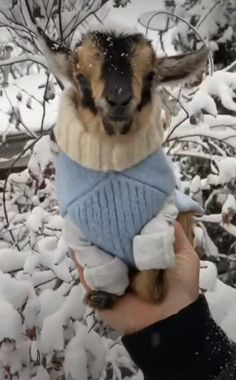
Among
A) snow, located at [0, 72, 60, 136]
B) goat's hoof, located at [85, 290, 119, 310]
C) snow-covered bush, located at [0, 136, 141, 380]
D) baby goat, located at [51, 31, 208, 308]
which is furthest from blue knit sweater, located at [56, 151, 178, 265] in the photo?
snow, located at [0, 72, 60, 136]

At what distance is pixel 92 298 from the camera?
5.25ft

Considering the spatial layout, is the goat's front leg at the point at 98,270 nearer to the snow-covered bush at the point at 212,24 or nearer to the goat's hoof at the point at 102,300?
the goat's hoof at the point at 102,300

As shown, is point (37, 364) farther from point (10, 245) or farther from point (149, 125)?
point (149, 125)

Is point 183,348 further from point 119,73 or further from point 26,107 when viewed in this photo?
point 26,107

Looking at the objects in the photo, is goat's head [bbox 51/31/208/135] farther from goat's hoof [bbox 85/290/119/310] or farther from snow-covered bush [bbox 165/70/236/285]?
snow-covered bush [bbox 165/70/236/285]

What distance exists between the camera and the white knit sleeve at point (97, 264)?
1543 millimetres

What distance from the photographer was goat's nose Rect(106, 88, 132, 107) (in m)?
1.40

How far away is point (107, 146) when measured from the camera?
1.52 m

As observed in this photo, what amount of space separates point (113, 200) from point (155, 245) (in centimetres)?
12

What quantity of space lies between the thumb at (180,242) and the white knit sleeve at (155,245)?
9 cm

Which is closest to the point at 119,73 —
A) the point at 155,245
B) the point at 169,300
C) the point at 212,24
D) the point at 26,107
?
the point at 155,245

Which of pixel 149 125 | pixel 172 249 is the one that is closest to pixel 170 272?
pixel 172 249

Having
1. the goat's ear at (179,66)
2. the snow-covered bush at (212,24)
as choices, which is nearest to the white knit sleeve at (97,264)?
the goat's ear at (179,66)

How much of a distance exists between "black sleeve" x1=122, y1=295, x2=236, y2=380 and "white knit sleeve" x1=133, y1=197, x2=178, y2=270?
0.11m
